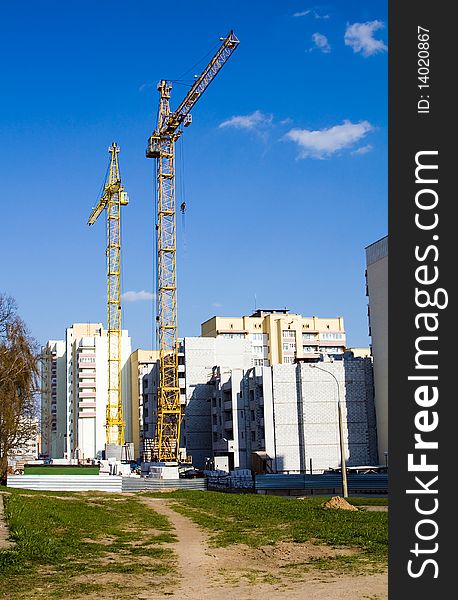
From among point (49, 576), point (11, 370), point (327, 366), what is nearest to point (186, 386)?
point (327, 366)

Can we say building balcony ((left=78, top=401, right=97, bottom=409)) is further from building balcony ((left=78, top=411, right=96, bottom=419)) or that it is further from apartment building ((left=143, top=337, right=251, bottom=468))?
apartment building ((left=143, top=337, right=251, bottom=468))

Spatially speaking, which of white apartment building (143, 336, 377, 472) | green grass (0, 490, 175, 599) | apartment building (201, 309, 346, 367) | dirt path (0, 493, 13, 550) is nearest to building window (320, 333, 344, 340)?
apartment building (201, 309, 346, 367)

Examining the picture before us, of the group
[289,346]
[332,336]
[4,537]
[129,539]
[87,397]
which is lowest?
[129,539]

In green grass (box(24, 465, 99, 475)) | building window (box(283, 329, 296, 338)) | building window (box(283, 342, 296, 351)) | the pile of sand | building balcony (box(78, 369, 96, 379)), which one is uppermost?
building window (box(283, 329, 296, 338))

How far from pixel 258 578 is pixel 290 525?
9384 mm

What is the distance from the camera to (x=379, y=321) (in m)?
83.9

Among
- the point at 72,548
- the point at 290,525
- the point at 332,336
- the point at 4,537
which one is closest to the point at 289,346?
the point at 332,336

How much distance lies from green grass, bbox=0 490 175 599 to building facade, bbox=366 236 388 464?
5618 cm

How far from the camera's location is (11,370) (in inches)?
1649

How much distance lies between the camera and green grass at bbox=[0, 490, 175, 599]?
14633 millimetres

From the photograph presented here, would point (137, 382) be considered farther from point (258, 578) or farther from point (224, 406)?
point (258, 578)

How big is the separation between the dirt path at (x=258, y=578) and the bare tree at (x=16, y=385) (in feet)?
78.0

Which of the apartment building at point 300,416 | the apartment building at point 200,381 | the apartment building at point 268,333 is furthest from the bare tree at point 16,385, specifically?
the apartment building at point 268,333

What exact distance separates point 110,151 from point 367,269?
167 ft
